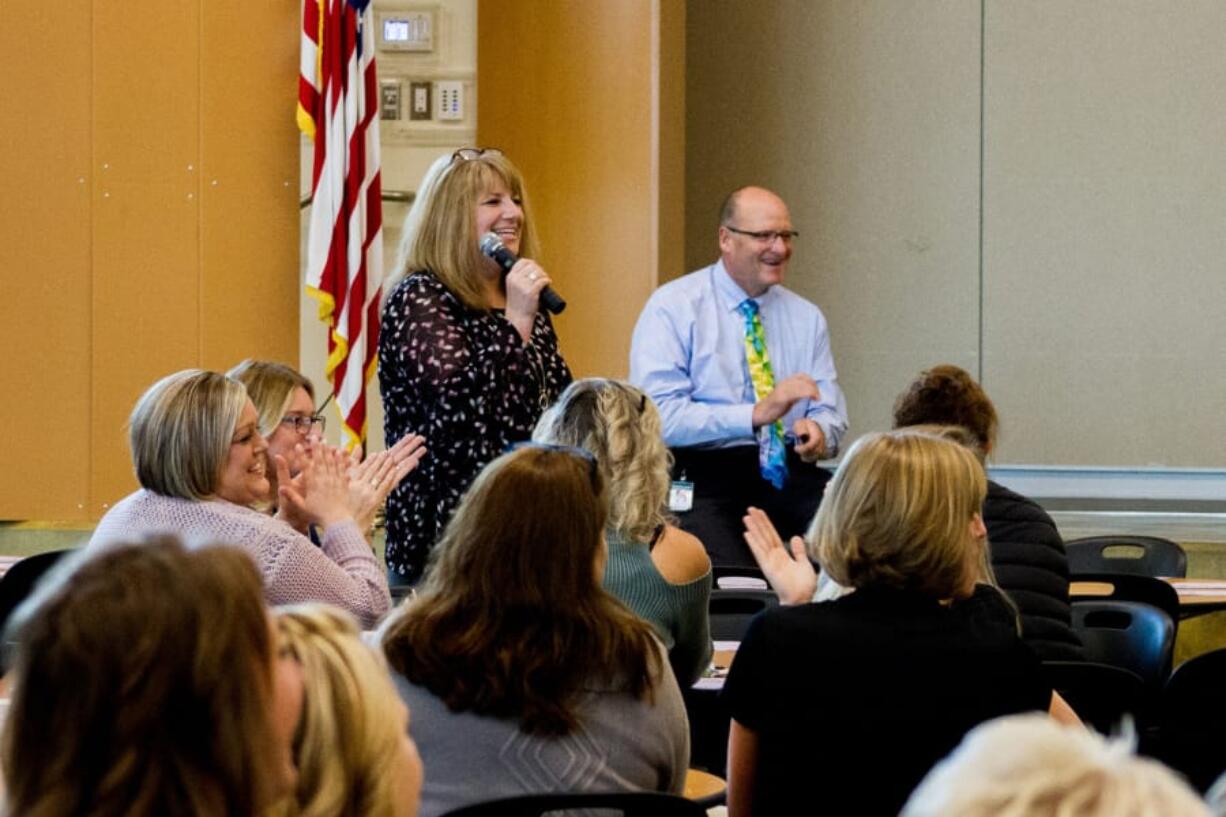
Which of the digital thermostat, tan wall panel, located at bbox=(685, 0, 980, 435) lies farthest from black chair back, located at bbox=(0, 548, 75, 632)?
tan wall panel, located at bbox=(685, 0, 980, 435)

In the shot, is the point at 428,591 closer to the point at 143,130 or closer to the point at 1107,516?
the point at 143,130

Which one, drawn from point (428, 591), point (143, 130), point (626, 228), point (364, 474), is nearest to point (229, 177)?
point (143, 130)

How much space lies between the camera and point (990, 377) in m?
8.14

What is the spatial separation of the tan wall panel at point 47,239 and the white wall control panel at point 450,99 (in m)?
1.52

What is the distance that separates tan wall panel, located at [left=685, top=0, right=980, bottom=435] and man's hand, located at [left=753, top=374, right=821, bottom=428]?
2472 millimetres

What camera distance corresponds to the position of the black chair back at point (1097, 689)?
3.52 metres

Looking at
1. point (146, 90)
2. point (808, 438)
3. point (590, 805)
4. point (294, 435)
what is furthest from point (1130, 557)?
point (590, 805)

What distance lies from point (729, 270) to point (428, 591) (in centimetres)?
388

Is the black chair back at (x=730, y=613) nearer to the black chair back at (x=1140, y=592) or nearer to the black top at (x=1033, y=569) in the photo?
the black top at (x=1033, y=569)

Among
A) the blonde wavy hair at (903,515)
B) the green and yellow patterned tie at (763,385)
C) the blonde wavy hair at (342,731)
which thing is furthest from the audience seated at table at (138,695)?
the green and yellow patterned tie at (763,385)

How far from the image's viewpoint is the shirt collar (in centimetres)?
637

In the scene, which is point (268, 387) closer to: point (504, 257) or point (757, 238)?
point (504, 257)

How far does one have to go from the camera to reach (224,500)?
3.66 metres

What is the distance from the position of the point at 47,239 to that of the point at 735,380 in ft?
8.39
